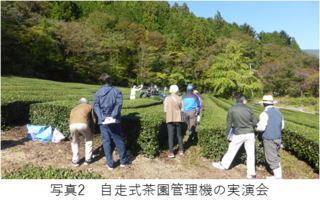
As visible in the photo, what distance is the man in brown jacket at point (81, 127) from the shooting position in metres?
3.99

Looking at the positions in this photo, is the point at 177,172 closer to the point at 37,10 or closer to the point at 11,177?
the point at 11,177

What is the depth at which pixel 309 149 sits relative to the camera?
444 cm

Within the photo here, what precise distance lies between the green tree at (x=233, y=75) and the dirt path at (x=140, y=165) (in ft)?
97.6

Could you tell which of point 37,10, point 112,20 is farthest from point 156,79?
point 37,10

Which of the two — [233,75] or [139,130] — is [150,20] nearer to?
[233,75]

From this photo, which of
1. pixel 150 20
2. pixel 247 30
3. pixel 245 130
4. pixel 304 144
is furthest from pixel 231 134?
pixel 247 30

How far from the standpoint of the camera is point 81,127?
396 centimetres

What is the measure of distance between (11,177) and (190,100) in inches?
178

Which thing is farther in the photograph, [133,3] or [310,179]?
[133,3]

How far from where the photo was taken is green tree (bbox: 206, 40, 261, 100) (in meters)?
32.2

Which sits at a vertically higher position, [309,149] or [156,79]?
[156,79]

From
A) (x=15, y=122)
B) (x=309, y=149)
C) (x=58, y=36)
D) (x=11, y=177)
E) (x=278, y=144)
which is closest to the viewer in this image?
(x=11, y=177)

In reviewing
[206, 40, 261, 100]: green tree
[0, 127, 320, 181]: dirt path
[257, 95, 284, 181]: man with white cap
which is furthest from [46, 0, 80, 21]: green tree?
[257, 95, 284, 181]: man with white cap

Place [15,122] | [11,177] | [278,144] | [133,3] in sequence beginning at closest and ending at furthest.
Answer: [11,177] → [278,144] → [15,122] → [133,3]
